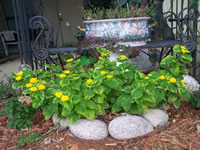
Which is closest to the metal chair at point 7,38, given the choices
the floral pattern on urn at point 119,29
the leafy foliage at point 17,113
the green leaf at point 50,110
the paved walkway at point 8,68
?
the paved walkway at point 8,68

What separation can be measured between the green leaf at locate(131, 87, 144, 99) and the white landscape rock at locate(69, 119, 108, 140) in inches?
15.0

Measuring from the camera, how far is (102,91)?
5.76 feet

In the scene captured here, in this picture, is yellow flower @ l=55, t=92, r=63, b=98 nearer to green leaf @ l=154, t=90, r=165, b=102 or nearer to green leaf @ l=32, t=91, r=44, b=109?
green leaf @ l=32, t=91, r=44, b=109

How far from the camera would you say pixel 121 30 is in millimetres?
2562

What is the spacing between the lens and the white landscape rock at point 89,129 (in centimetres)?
177

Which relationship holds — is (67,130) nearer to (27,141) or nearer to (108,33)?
(27,141)

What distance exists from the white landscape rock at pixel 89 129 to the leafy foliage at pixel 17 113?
473 mm

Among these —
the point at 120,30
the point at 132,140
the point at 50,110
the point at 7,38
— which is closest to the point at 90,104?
the point at 50,110

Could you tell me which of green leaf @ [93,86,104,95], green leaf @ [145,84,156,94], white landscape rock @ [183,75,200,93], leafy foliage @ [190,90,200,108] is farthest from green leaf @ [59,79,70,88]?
white landscape rock @ [183,75,200,93]

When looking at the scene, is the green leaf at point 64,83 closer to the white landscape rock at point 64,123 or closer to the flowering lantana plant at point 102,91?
the flowering lantana plant at point 102,91

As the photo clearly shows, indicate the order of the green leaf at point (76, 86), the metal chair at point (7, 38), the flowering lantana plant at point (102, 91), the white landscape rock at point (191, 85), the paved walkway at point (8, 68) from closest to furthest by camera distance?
the flowering lantana plant at point (102, 91) → the green leaf at point (76, 86) → the white landscape rock at point (191, 85) → the paved walkway at point (8, 68) → the metal chair at point (7, 38)

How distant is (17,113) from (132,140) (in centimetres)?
106

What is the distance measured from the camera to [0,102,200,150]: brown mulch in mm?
1672

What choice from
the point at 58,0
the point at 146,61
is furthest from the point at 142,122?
the point at 58,0
